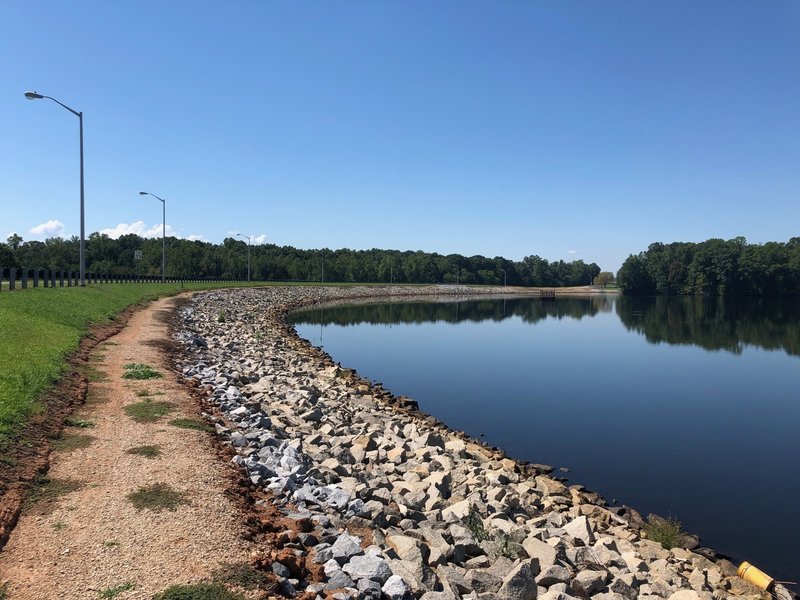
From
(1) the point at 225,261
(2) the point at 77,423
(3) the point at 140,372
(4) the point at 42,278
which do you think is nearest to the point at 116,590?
(2) the point at 77,423

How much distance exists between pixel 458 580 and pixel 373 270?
168116 millimetres

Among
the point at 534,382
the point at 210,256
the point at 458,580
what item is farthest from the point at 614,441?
the point at 210,256

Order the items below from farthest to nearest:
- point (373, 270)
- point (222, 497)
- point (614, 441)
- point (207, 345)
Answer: point (373, 270)
point (207, 345)
point (614, 441)
point (222, 497)

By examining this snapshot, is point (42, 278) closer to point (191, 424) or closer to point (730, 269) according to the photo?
point (191, 424)

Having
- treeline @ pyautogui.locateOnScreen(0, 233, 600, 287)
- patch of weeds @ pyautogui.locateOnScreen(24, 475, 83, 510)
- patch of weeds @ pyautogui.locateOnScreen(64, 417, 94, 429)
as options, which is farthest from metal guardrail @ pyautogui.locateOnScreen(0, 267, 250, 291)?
treeline @ pyautogui.locateOnScreen(0, 233, 600, 287)

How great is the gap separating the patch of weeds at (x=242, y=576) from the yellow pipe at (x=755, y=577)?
8.31m

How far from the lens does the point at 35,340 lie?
1463 cm

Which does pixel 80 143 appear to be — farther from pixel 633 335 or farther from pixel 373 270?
pixel 373 270

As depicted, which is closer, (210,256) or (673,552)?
(673,552)

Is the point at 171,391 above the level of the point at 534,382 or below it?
above

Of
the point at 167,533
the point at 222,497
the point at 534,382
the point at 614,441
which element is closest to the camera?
the point at 167,533

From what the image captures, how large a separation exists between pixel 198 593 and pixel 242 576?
19.8 inches

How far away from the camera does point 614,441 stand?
17812 mm

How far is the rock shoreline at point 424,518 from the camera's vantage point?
6582 millimetres
